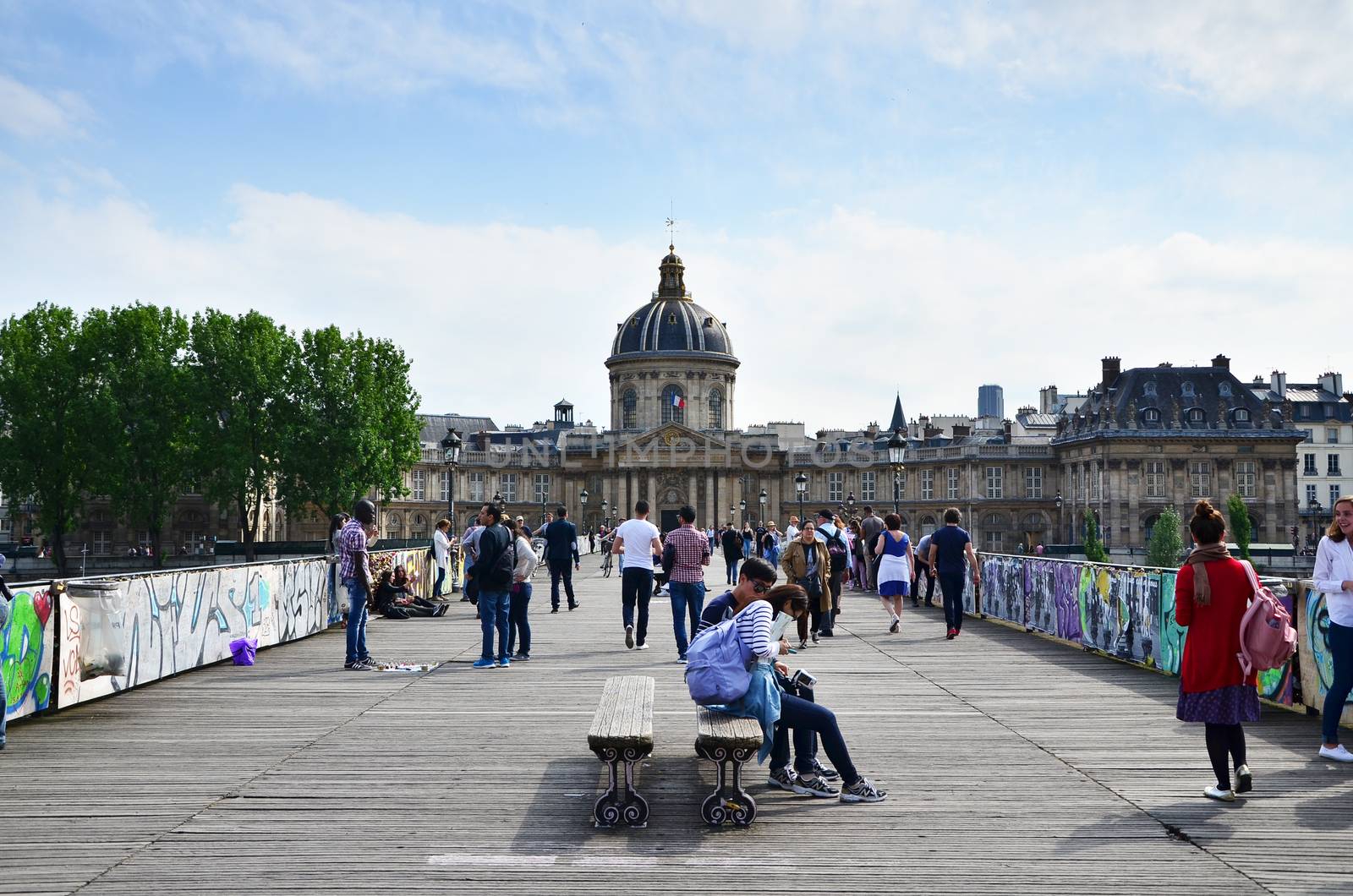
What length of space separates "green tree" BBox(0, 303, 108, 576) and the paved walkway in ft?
150

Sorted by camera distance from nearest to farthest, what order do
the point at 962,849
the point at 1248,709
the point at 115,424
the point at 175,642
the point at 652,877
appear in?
the point at 652,877 → the point at 962,849 → the point at 1248,709 → the point at 175,642 → the point at 115,424

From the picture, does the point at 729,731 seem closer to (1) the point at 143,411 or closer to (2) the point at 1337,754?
(2) the point at 1337,754

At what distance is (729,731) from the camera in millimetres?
A: 7656

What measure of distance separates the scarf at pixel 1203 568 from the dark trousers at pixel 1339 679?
1.79 metres

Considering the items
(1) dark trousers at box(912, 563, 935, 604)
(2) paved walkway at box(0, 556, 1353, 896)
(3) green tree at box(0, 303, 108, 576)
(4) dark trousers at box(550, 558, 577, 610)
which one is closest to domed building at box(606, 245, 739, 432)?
(3) green tree at box(0, 303, 108, 576)

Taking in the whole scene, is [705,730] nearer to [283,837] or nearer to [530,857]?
[530,857]

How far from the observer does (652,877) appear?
21.8 ft

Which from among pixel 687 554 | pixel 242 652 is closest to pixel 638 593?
pixel 687 554

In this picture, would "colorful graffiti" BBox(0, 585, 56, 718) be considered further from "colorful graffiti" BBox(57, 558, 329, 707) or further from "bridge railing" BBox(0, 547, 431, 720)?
"colorful graffiti" BBox(57, 558, 329, 707)

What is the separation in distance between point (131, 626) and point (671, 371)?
90.3 m

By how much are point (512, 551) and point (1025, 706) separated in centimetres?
659

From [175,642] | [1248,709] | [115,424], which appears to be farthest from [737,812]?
[115,424]

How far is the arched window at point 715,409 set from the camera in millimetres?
104500

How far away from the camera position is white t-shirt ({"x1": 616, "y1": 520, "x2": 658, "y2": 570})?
1697cm
